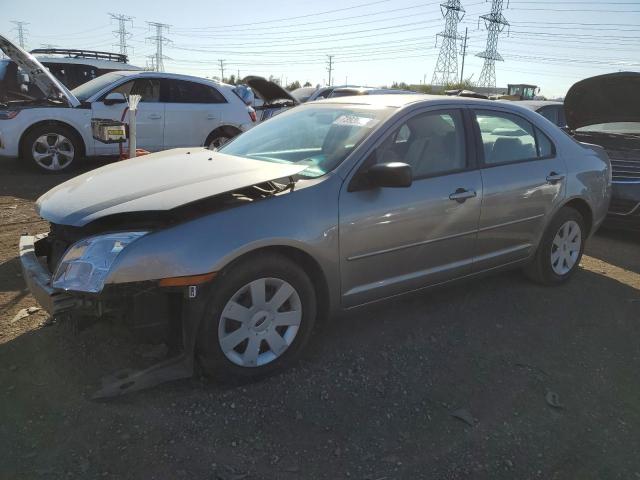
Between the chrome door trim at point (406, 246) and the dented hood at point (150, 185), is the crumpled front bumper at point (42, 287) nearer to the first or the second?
the dented hood at point (150, 185)

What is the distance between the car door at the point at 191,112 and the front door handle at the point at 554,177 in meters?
6.40

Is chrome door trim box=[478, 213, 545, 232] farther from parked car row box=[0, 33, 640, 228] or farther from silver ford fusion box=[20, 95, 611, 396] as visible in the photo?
parked car row box=[0, 33, 640, 228]

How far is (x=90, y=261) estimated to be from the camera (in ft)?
8.56

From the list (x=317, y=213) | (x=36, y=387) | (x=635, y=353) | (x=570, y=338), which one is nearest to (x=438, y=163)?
(x=317, y=213)

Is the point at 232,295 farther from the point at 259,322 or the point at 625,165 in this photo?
the point at 625,165

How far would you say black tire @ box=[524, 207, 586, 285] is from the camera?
176 inches

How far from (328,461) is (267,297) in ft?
3.02

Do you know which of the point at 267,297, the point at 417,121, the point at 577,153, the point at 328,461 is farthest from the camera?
the point at 577,153

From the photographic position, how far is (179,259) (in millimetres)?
2598

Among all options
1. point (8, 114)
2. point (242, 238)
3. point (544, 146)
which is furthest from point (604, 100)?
point (8, 114)

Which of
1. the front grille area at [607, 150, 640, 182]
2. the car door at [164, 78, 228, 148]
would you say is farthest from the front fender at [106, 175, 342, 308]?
the car door at [164, 78, 228, 148]

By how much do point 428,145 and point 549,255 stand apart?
1.65 metres

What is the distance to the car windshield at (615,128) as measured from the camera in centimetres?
718

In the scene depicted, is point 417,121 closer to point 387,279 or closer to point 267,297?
point 387,279
